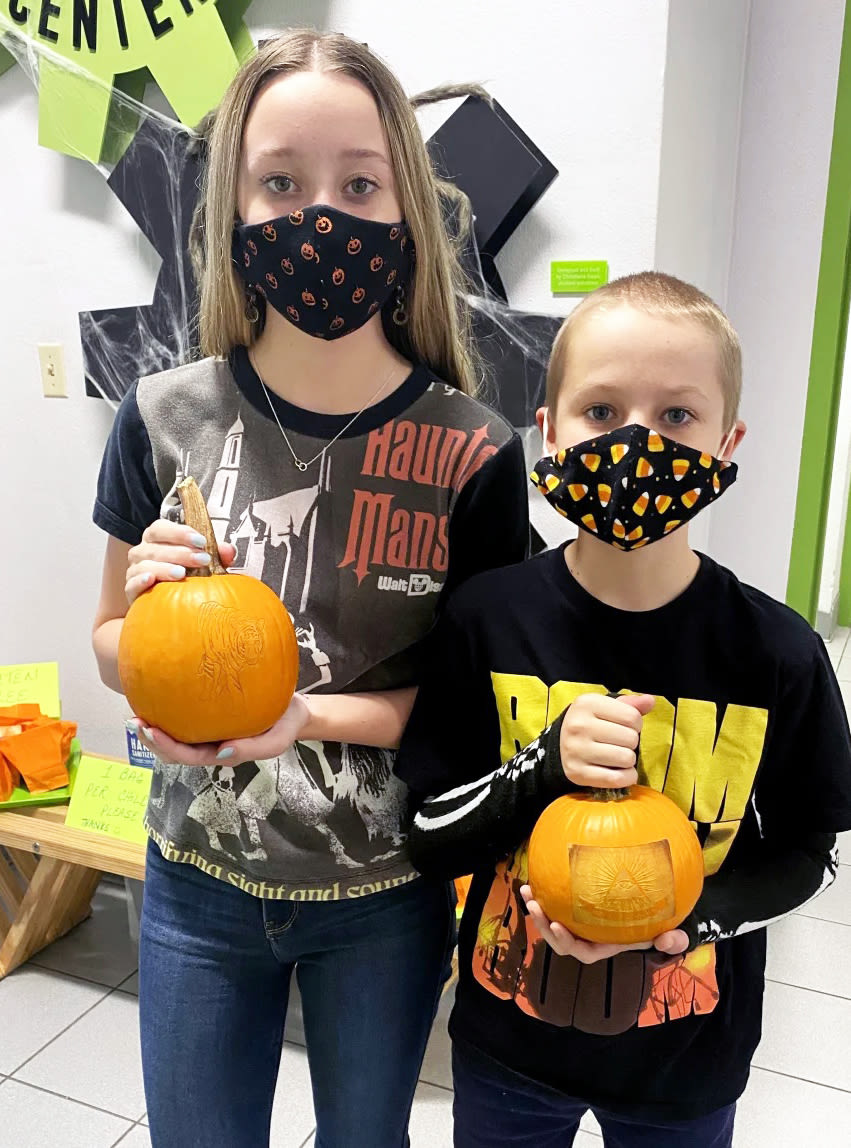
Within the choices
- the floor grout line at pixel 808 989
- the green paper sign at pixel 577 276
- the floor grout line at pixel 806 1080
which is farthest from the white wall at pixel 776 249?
the floor grout line at pixel 806 1080

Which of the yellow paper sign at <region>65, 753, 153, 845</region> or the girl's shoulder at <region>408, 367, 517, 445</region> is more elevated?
the girl's shoulder at <region>408, 367, 517, 445</region>

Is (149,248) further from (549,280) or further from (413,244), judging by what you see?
(413,244)

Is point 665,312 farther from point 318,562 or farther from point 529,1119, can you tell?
point 529,1119

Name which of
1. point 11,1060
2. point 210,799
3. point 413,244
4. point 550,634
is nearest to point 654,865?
point 550,634

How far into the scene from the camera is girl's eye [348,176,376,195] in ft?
3.07

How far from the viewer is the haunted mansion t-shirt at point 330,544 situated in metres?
0.99

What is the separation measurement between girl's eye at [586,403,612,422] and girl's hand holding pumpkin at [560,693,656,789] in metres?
0.27

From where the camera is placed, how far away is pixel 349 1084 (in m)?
1.03

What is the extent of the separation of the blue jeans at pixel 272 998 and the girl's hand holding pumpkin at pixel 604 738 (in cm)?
32

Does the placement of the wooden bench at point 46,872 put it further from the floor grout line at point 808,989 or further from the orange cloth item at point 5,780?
the floor grout line at point 808,989

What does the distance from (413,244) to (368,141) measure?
4.5 inches

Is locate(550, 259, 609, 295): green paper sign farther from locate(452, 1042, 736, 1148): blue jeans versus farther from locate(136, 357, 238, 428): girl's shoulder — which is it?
locate(452, 1042, 736, 1148): blue jeans

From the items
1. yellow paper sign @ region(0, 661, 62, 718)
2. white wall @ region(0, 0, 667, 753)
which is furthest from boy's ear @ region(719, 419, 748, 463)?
yellow paper sign @ region(0, 661, 62, 718)

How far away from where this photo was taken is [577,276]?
1.85 m
